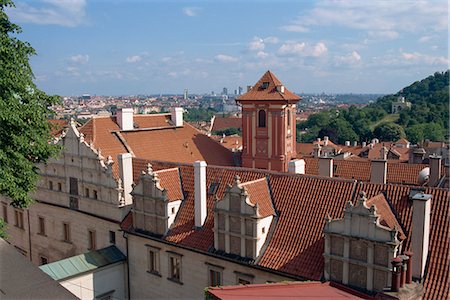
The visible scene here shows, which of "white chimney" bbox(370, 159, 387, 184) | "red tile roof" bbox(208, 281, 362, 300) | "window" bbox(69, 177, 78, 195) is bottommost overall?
"window" bbox(69, 177, 78, 195)

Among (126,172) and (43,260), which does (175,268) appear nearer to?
(126,172)

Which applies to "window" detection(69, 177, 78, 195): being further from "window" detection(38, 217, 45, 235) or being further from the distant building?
the distant building

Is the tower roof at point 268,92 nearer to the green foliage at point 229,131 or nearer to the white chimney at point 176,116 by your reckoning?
the white chimney at point 176,116

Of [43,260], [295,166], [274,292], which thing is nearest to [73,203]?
[43,260]

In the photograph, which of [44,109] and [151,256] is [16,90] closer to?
[44,109]

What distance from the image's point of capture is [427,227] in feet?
48.1

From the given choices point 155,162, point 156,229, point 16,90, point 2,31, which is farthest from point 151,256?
point 2,31

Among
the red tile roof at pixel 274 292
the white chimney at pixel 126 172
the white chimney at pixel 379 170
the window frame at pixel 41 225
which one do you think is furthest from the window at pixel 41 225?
the red tile roof at pixel 274 292

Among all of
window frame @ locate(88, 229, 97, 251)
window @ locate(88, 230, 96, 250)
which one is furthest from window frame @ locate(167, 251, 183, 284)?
window @ locate(88, 230, 96, 250)

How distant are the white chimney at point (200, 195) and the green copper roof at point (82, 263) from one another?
5.44m

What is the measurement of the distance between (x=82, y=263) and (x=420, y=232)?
1534 centimetres

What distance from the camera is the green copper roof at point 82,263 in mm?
20891

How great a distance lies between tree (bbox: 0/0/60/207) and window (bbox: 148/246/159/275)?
22.5 feet

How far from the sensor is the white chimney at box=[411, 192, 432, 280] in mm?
14398
